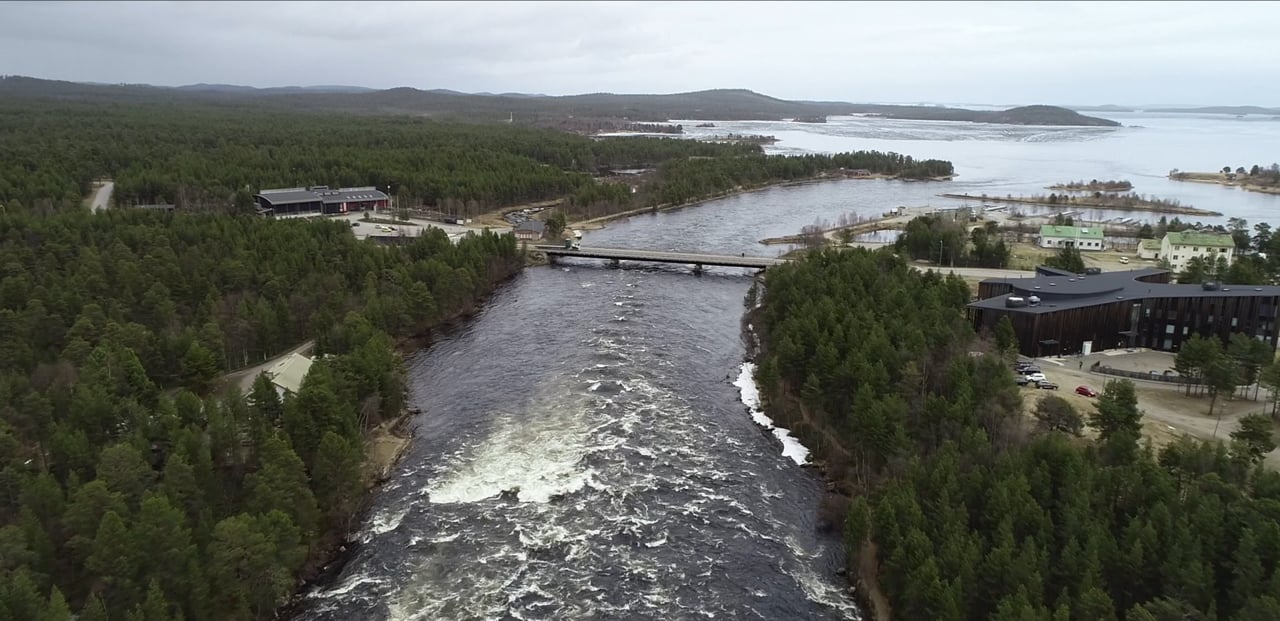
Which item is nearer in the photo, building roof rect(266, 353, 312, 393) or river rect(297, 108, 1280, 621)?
river rect(297, 108, 1280, 621)

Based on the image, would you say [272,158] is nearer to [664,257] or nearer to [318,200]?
[318,200]

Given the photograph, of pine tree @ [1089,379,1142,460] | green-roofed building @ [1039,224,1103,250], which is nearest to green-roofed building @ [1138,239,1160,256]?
green-roofed building @ [1039,224,1103,250]

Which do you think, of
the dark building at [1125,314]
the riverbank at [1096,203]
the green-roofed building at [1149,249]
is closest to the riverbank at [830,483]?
the dark building at [1125,314]

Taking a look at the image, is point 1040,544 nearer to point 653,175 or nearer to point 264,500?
point 264,500

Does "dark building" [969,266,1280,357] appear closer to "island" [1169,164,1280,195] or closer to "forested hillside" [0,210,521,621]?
"forested hillside" [0,210,521,621]

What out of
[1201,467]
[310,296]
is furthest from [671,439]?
[310,296]

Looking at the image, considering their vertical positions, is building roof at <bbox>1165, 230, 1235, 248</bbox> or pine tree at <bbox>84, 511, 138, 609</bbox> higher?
building roof at <bbox>1165, 230, 1235, 248</bbox>

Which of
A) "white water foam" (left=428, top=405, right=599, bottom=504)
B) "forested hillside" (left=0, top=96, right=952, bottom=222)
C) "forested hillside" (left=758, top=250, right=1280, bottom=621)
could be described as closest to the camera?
"forested hillside" (left=758, top=250, right=1280, bottom=621)

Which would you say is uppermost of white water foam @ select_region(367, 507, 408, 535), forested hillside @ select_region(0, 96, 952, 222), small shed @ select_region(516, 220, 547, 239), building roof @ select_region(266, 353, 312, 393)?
forested hillside @ select_region(0, 96, 952, 222)
